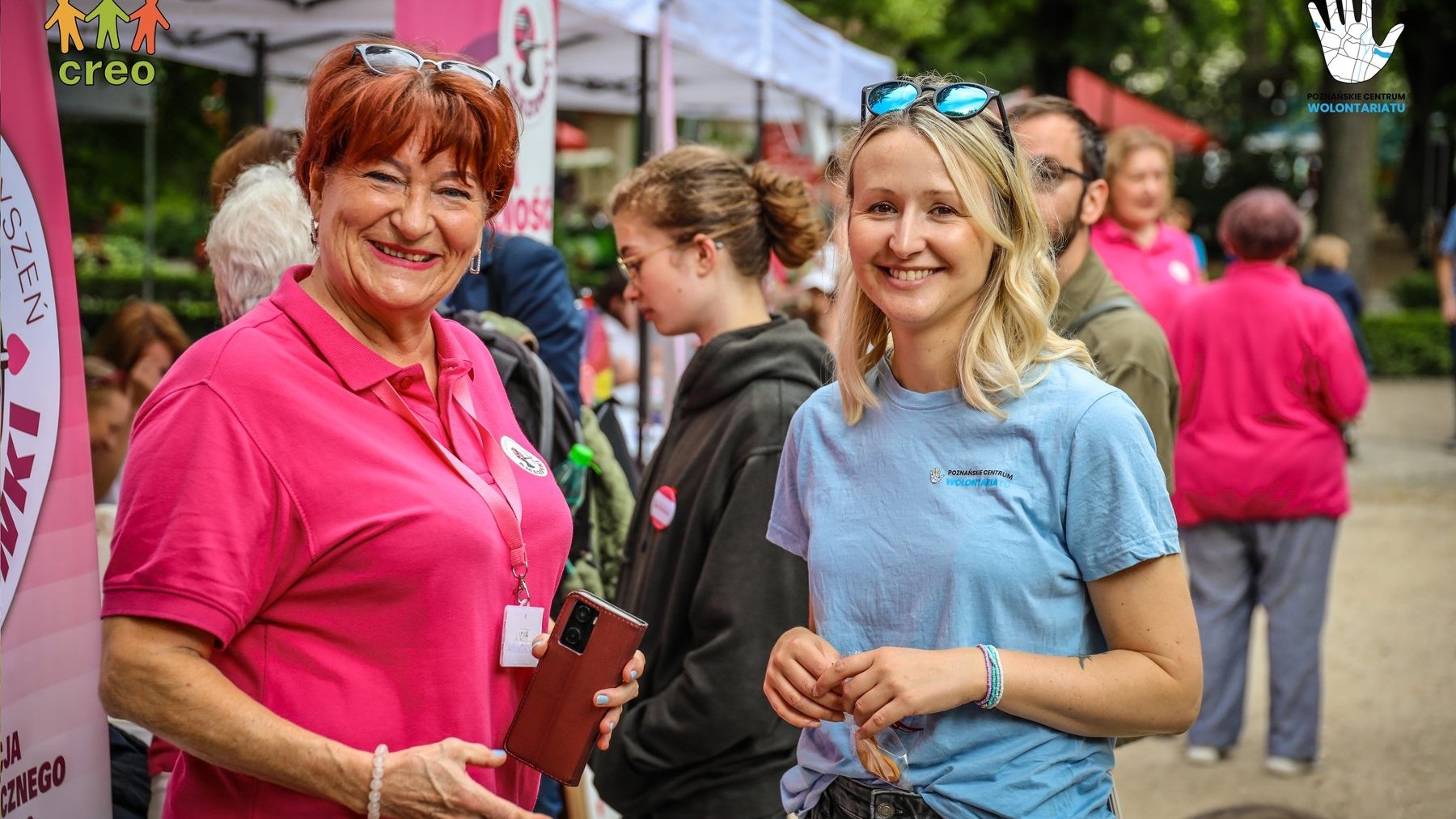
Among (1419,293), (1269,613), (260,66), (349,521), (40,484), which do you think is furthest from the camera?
(1419,293)

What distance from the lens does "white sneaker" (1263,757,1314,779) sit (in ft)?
17.8

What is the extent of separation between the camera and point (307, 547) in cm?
171

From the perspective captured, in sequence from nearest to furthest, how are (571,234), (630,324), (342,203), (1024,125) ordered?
(342,203) < (1024,125) < (630,324) < (571,234)

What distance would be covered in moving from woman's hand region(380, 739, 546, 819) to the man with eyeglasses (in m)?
2.05

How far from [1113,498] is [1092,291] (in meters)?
1.77

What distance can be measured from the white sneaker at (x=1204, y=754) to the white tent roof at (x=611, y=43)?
3951mm

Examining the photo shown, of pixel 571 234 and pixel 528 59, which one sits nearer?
pixel 528 59

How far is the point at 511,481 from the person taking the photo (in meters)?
2.00

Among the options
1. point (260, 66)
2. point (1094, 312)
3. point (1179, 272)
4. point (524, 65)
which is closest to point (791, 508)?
point (1094, 312)

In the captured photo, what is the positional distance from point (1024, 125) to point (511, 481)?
7.01 feet

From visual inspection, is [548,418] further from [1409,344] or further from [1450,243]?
[1409,344]

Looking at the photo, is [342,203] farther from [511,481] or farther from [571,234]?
[571,234]

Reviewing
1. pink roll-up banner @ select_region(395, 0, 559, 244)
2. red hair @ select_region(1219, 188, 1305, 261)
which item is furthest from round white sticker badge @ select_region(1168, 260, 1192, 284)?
pink roll-up banner @ select_region(395, 0, 559, 244)

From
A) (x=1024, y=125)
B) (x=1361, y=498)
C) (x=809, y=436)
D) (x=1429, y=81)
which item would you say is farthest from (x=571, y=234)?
(x=1429, y=81)
